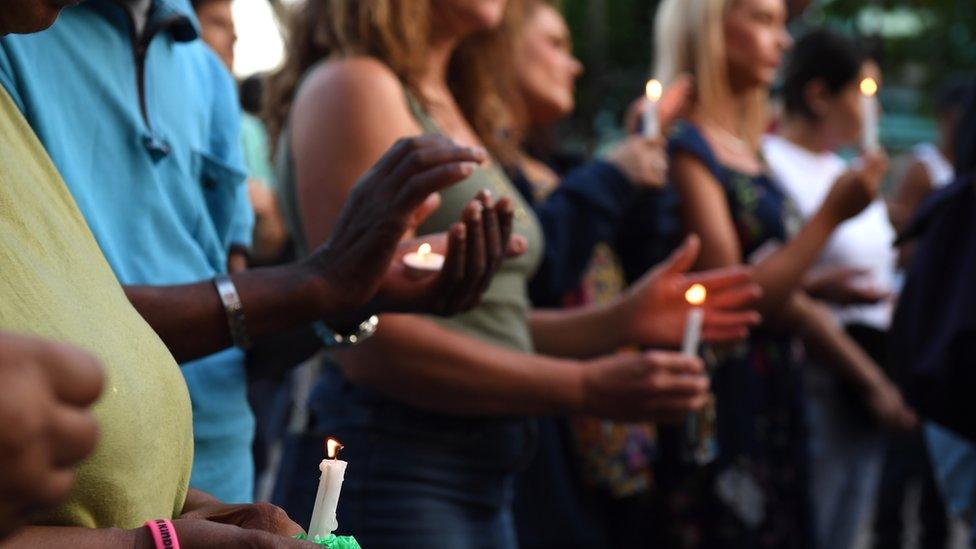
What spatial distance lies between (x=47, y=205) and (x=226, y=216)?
0.87 m

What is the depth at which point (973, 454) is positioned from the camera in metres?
3.54

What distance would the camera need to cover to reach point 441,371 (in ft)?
→ 7.73

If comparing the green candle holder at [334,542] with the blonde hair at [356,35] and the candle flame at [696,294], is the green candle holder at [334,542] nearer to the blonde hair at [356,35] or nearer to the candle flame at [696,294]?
the blonde hair at [356,35]

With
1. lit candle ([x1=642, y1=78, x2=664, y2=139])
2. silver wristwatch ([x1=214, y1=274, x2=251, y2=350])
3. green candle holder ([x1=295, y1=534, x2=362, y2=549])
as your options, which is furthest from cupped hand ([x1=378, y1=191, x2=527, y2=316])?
lit candle ([x1=642, y1=78, x2=664, y2=139])

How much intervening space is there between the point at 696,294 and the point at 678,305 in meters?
0.08

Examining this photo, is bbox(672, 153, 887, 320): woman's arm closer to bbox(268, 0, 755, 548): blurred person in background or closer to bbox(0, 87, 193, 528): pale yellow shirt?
bbox(268, 0, 755, 548): blurred person in background

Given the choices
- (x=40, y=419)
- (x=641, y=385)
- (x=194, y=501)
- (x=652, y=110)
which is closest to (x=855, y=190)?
(x=652, y=110)

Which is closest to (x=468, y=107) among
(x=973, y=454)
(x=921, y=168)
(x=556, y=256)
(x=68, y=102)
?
(x=556, y=256)

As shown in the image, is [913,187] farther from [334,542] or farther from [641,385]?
[334,542]

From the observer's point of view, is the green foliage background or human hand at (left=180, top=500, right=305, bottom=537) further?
the green foliage background

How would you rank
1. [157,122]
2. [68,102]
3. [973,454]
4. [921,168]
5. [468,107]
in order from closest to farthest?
[68,102] → [157,122] → [468,107] → [973,454] → [921,168]

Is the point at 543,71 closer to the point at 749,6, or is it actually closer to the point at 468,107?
the point at 749,6

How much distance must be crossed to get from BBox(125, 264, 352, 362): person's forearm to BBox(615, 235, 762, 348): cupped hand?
1.26 m

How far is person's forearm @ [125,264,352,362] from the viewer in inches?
63.5
